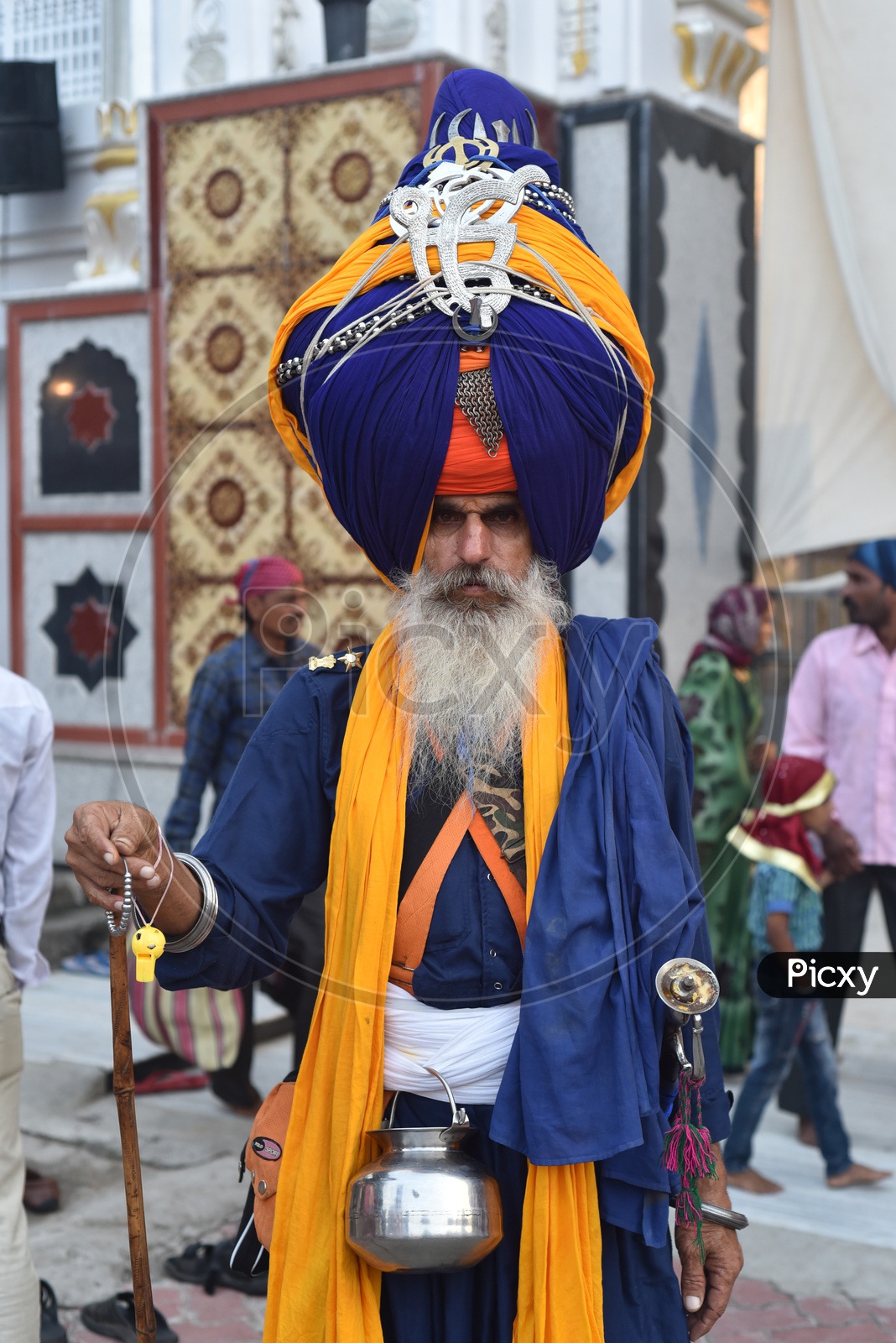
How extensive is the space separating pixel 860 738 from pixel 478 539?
10.5ft

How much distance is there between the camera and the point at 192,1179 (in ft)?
14.0

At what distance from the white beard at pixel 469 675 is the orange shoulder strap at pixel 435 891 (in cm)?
7

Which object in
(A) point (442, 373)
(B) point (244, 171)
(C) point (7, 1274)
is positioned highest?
(B) point (244, 171)

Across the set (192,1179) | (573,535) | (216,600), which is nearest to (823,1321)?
(192,1179)

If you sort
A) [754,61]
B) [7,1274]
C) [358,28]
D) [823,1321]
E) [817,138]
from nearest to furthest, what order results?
[7,1274] → [823,1321] → [817,138] → [358,28] → [754,61]

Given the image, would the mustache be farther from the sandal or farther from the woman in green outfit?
the woman in green outfit

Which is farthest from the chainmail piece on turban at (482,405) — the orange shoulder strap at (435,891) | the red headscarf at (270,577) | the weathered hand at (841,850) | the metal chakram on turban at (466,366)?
the weathered hand at (841,850)

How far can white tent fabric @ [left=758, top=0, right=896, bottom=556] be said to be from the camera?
530cm

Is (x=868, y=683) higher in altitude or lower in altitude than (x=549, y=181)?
lower

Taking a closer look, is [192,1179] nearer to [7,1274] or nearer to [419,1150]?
[7,1274]

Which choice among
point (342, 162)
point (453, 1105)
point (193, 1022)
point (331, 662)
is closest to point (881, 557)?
point (193, 1022)

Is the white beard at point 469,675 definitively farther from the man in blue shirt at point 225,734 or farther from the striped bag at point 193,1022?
the striped bag at point 193,1022

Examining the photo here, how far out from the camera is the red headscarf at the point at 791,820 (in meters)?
4.21

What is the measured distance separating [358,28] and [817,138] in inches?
80.5
